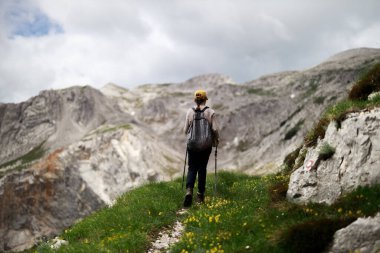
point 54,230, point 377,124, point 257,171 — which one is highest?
point 377,124

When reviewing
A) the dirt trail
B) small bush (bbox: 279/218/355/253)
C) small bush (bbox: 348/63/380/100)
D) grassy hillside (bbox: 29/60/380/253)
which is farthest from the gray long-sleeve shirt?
small bush (bbox: 279/218/355/253)

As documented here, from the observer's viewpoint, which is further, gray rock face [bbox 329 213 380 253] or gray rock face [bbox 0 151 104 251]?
gray rock face [bbox 0 151 104 251]

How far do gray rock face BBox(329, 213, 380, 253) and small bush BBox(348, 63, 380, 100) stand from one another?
23.8ft

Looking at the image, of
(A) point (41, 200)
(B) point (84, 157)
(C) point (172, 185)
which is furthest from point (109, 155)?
(C) point (172, 185)

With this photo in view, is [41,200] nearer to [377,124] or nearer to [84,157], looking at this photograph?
[84,157]

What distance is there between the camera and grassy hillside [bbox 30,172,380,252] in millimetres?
10812

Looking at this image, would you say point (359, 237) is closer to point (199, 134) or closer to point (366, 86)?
point (366, 86)

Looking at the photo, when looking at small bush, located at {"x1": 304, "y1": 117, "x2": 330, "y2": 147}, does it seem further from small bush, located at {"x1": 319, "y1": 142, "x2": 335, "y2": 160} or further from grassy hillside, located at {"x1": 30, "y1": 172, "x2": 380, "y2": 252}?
grassy hillside, located at {"x1": 30, "y1": 172, "x2": 380, "y2": 252}

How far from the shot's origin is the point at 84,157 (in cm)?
16762

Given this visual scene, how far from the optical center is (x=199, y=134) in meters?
17.6

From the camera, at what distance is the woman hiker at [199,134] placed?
57.8 feet

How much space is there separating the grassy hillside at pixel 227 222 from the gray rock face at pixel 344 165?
0.54 metres

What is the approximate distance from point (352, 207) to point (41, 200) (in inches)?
6178

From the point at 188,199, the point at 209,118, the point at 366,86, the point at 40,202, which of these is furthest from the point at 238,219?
the point at 40,202
